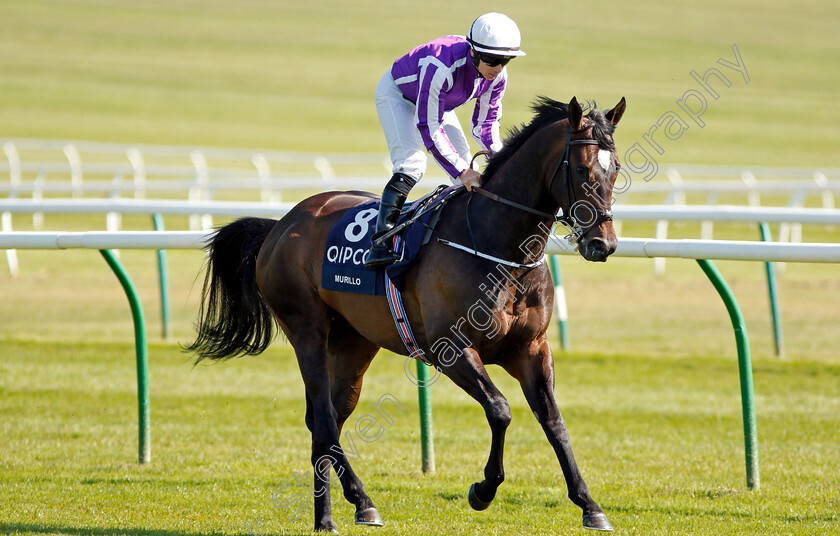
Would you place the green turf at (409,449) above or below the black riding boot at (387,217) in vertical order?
below

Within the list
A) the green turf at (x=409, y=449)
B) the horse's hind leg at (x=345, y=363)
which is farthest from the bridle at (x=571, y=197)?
the horse's hind leg at (x=345, y=363)

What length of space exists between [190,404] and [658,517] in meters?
3.77

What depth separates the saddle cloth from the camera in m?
4.60

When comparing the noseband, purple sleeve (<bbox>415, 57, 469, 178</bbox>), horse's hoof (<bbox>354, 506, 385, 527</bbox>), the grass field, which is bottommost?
horse's hoof (<bbox>354, 506, 385, 527</bbox>)

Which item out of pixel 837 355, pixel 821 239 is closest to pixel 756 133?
pixel 821 239

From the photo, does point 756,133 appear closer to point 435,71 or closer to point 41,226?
point 41,226

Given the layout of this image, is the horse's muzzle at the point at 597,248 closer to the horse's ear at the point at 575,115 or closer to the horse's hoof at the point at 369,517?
the horse's ear at the point at 575,115

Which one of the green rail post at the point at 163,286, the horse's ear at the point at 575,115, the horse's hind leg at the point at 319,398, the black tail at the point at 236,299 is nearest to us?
the horse's ear at the point at 575,115

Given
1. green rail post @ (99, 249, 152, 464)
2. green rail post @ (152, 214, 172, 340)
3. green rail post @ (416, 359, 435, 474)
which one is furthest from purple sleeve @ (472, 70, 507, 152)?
green rail post @ (152, 214, 172, 340)

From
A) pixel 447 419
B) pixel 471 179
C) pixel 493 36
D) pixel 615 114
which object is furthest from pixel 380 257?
pixel 447 419

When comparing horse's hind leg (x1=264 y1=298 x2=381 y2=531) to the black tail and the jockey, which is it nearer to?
the black tail

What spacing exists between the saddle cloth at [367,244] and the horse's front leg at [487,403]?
541mm

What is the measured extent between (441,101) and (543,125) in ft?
1.57

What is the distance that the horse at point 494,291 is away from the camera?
4.07 meters
